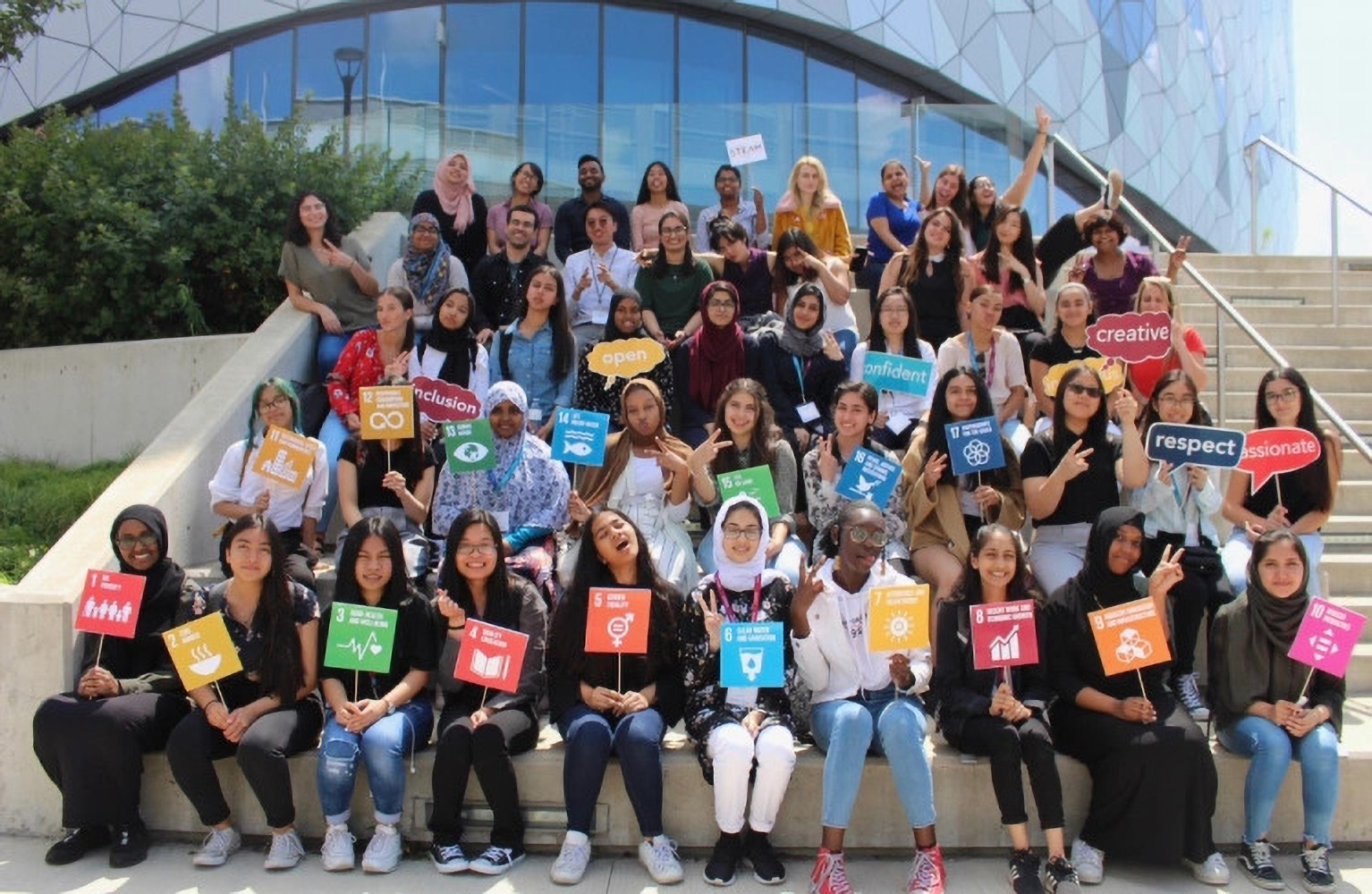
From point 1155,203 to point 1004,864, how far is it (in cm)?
→ 2129

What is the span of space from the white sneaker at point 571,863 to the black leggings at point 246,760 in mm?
1127

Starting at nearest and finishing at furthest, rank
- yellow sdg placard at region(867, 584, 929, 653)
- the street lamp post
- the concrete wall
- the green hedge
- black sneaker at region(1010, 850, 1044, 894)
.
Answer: black sneaker at region(1010, 850, 1044, 894), yellow sdg placard at region(867, 584, 929, 653), the concrete wall, the green hedge, the street lamp post

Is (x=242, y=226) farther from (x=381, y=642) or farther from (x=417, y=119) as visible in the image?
(x=381, y=642)

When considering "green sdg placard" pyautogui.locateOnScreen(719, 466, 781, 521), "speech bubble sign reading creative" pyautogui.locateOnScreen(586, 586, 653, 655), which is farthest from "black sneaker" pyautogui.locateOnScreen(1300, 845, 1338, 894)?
"speech bubble sign reading creative" pyautogui.locateOnScreen(586, 586, 653, 655)

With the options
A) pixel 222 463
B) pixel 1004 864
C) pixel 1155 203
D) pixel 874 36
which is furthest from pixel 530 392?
pixel 1155 203

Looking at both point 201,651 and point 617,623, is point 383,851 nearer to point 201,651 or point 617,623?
point 201,651

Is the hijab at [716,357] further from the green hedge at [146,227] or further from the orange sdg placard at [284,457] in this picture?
the green hedge at [146,227]

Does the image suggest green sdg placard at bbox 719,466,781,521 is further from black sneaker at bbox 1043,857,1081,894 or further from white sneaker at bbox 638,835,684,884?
black sneaker at bbox 1043,857,1081,894

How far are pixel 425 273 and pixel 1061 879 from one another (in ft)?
19.2

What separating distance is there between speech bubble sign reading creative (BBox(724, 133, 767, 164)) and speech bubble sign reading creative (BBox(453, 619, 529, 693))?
6.84 metres

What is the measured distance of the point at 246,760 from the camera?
479 cm

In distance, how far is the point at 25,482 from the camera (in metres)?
8.08

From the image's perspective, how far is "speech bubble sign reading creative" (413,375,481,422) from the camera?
21.3 ft

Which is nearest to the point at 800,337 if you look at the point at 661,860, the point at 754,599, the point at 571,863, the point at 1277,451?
the point at 754,599
